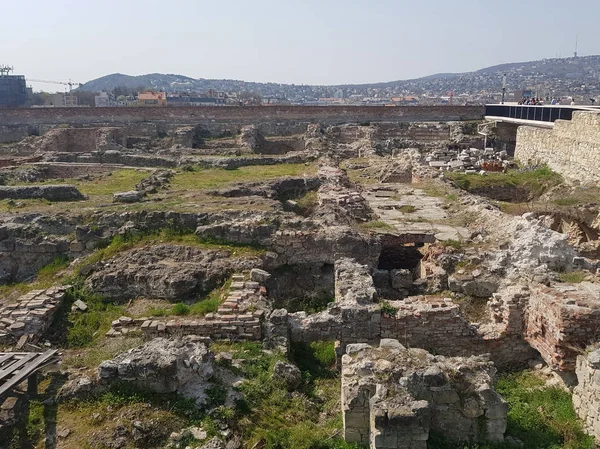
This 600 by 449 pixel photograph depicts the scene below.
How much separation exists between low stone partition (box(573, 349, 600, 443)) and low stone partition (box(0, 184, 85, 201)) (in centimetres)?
1365

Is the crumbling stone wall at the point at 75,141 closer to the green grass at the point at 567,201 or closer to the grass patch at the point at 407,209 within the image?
the grass patch at the point at 407,209

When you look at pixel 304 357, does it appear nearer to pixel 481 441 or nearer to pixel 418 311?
pixel 418 311

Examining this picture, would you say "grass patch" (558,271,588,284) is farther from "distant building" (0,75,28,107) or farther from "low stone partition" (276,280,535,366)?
"distant building" (0,75,28,107)

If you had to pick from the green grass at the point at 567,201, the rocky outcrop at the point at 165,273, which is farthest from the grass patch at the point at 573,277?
the green grass at the point at 567,201

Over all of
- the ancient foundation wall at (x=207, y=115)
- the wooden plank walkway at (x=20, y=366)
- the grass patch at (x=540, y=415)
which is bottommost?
the grass patch at (x=540, y=415)

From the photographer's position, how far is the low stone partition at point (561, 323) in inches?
309

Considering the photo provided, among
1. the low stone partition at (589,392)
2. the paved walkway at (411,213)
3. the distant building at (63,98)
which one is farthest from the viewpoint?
the distant building at (63,98)

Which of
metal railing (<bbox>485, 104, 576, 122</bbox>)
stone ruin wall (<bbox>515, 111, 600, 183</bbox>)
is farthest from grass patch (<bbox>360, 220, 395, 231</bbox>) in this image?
metal railing (<bbox>485, 104, 576, 122</bbox>)

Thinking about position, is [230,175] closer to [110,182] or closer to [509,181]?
[110,182]

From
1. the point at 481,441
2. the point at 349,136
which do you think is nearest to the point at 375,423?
the point at 481,441

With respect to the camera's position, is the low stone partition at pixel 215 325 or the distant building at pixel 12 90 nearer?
the low stone partition at pixel 215 325

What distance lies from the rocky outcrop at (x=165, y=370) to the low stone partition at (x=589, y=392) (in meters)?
4.85

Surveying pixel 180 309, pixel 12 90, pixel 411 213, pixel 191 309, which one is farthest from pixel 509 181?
pixel 12 90

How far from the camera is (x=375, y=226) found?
13.2 meters
